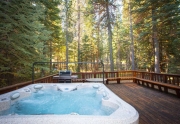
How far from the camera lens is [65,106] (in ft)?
10.7

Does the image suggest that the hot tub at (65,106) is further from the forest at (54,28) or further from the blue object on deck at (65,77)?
the forest at (54,28)

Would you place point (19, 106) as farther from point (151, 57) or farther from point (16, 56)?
point (151, 57)

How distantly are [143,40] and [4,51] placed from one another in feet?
29.5

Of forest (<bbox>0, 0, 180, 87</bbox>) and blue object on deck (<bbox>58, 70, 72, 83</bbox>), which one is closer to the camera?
forest (<bbox>0, 0, 180, 87</bbox>)

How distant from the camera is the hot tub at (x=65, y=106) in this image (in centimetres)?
141

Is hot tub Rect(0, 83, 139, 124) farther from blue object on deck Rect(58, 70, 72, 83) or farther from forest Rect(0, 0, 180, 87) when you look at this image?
forest Rect(0, 0, 180, 87)

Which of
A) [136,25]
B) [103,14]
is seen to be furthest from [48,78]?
[136,25]

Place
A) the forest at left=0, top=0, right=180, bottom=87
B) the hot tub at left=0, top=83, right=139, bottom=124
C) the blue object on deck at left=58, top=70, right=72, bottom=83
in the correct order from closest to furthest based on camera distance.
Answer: the hot tub at left=0, top=83, right=139, bottom=124
the forest at left=0, top=0, right=180, bottom=87
the blue object on deck at left=58, top=70, right=72, bottom=83

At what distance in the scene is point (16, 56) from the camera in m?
4.65

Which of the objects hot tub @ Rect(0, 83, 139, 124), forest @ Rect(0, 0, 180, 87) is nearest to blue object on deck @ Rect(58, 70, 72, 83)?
hot tub @ Rect(0, 83, 139, 124)

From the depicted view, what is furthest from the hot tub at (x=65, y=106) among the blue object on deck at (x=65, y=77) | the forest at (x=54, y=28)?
the forest at (x=54, y=28)

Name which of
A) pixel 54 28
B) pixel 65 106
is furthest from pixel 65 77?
pixel 54 28

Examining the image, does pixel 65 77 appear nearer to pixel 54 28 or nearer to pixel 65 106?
pixel 65 106

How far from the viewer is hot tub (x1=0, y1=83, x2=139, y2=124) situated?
1405 millimetres
